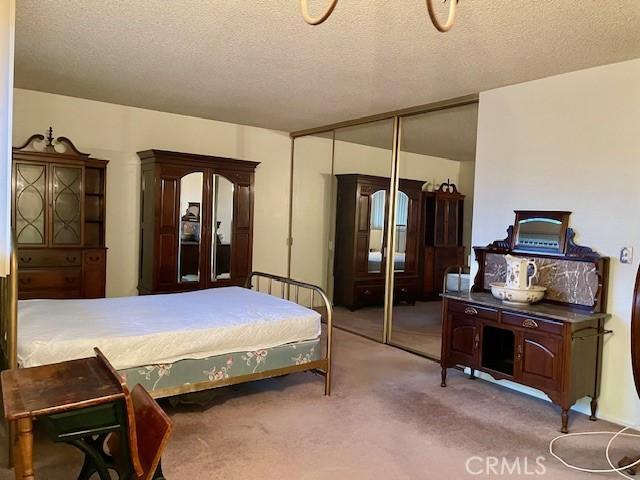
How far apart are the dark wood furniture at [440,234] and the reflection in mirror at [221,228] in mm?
2215

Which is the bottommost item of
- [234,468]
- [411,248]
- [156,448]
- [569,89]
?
[234,468]

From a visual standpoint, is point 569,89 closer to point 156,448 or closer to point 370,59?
point 370,59

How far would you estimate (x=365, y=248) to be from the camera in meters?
5.70

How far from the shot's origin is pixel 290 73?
3707 millimetres

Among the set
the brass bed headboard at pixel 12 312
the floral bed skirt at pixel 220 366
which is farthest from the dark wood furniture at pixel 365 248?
the brass bed headboard at pixel 12 312

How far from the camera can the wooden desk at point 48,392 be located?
1.57m

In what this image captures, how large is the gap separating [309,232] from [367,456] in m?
4.03

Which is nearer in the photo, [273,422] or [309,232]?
[273,422]

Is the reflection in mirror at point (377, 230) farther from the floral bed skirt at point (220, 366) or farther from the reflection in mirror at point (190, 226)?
the floral bed skirt at point (220, 366)

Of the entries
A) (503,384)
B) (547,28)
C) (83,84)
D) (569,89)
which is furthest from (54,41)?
(503,384)

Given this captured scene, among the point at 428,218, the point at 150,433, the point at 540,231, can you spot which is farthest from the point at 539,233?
the point at 150,433

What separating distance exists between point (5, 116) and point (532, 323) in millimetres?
3202

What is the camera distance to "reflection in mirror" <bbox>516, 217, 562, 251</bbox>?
3475 millimetres

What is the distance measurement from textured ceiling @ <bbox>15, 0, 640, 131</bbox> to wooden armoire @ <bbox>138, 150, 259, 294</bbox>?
85cm
